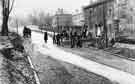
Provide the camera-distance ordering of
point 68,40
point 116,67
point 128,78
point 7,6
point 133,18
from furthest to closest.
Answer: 1. point 7,6
2. point 133,18
3. point 68,40
4. point 116,67
5. point 128,78

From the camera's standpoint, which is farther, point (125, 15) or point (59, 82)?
point (125, 15)

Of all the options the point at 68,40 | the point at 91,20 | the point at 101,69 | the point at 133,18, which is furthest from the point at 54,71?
the point at 91,20

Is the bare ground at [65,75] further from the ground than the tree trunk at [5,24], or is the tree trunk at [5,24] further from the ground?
the tree trunk at [5,24]

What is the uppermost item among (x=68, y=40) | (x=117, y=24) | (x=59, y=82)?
(x=117, y=24)

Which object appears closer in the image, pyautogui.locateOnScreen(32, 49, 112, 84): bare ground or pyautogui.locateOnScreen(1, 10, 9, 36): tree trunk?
pyautogui.locateOnScreen(32, 49, 112, 84): bare ground

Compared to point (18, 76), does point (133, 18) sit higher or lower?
higher

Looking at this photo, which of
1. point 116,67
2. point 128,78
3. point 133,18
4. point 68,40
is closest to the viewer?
point 128,78

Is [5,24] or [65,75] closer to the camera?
[65,75]

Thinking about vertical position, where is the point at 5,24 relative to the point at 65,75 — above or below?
above

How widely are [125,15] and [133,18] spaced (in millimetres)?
1981

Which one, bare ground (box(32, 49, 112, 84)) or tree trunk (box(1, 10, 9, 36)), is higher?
tree trunk (box(1, 10, 9, 36))

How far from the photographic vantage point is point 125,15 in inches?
1211

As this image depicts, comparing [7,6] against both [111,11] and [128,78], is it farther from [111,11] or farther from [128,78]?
[128,78]

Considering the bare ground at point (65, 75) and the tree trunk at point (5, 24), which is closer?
the bare ground at point (65, 75)
